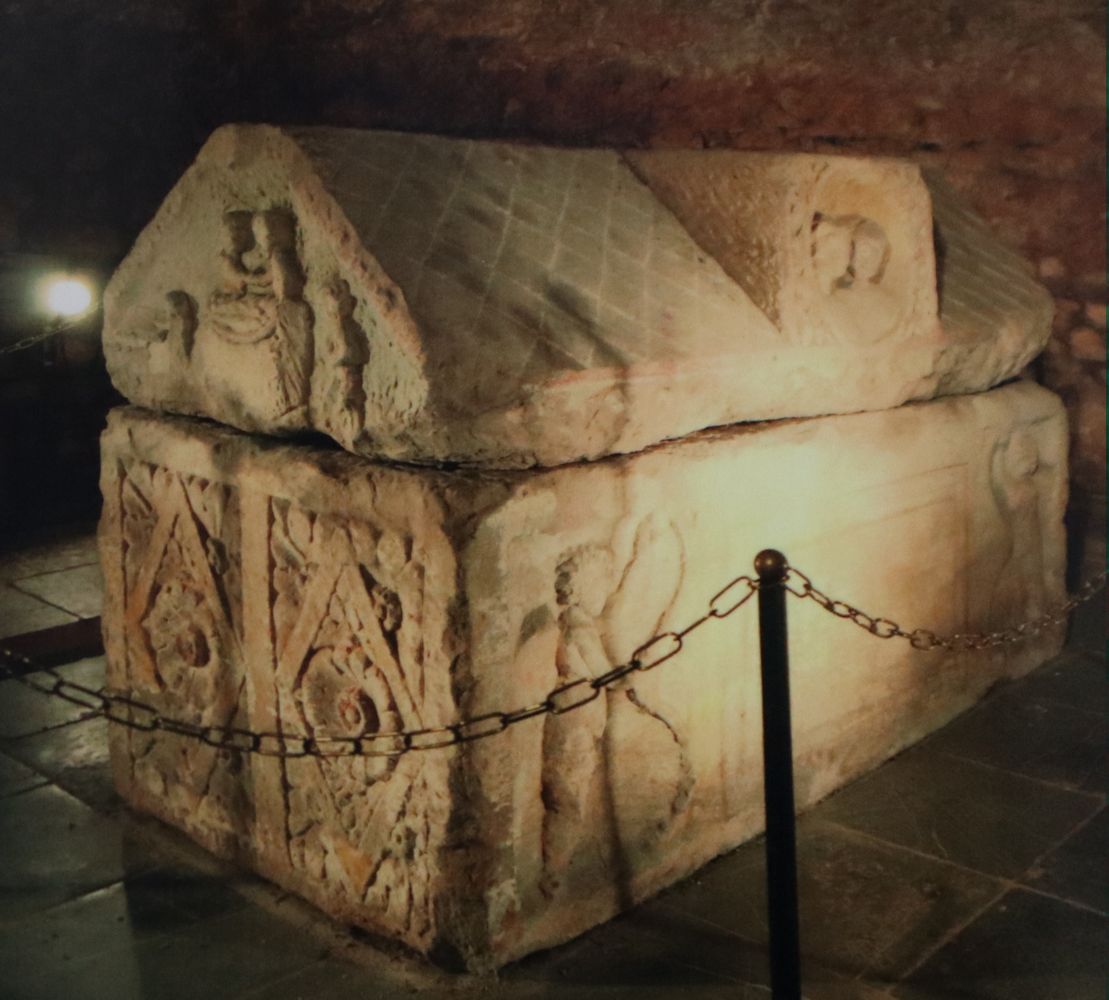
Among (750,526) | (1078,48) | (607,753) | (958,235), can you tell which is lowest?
(607,753)

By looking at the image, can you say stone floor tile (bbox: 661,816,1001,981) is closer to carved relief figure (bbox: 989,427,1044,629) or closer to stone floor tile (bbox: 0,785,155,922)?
carved relief figure (bbox: 989,427,1044,629)

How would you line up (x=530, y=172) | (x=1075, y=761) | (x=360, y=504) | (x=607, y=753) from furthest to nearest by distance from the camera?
(x=1075, y=761) < (x=530, y=172) < (x=607, y=753) < (x=360, y=504)

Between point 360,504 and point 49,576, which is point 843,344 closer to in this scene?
point 360,504

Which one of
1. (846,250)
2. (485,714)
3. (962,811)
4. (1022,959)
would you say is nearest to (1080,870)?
(962,811)

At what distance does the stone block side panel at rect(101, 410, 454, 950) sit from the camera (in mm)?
2541

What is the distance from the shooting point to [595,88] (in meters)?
6.29

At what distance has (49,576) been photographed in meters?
5.88

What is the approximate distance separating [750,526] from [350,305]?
1.13 m

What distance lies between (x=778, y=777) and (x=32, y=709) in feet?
9.61

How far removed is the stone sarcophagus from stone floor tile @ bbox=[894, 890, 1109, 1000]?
643 millimetres

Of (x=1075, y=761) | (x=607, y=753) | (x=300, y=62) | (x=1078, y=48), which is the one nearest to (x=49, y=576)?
(x=300, y=62)

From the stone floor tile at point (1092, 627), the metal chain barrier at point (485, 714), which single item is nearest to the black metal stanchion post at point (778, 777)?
the metal chain barrier at point (485, 714)

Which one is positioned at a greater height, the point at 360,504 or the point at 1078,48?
the point at 1078,48

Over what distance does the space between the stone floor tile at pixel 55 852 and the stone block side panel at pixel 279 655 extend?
0.49ft
